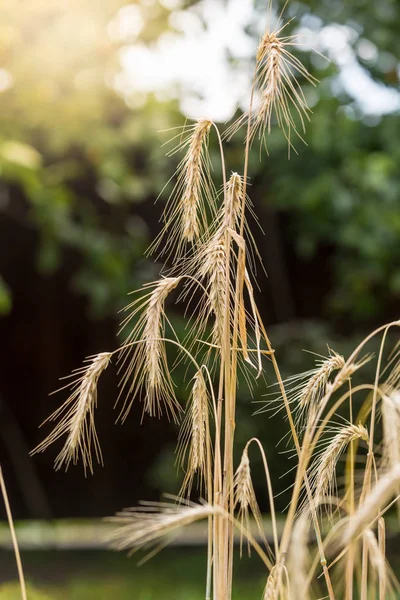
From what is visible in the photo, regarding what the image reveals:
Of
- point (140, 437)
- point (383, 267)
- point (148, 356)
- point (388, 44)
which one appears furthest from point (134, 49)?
point (148, 356)

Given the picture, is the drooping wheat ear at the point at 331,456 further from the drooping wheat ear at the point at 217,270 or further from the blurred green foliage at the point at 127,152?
Answer: the blurred green foliage at the point at 127,152

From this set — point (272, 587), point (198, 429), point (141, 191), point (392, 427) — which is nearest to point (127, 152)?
point (141, 191)

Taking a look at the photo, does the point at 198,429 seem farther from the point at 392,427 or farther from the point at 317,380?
the point at 392,427

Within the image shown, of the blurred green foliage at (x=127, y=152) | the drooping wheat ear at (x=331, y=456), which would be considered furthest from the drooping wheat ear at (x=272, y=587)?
the blurred green foliage at (x=127, y=152)

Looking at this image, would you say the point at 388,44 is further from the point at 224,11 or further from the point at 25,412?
the point at 25,412

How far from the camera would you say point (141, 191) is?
4.24 m

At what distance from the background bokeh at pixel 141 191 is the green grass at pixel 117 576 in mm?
489

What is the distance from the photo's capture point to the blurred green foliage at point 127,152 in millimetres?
3980

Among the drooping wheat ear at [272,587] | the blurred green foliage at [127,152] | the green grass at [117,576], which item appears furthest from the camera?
the blurred green foliage at [127,152]

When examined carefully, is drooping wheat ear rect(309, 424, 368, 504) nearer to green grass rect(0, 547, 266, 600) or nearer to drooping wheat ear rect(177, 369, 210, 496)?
drooping wheat ear rect(177, 369, 210, 496)

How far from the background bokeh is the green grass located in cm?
49

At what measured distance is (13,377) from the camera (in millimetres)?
5016

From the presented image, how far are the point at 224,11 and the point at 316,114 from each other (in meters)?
0.95

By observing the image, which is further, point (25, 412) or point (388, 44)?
point (25, 412)
